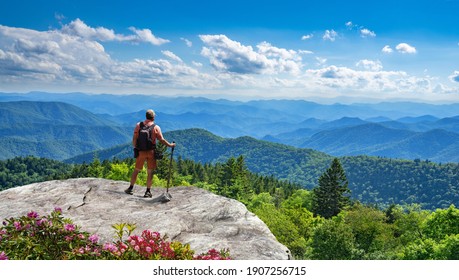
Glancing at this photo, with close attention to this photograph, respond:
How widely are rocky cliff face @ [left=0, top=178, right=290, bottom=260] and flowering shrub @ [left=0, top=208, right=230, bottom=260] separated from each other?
2.44m

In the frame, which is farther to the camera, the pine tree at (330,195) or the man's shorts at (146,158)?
the pine tree at (330,195)

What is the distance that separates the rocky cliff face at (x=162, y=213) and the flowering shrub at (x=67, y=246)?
2438 millimetres

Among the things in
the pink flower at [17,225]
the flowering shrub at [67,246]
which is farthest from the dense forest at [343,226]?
the pink flower at [17,225]

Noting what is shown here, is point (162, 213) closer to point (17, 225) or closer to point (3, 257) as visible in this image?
point (17, 225)

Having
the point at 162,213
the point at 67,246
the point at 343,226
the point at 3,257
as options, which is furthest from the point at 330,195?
the point at 3,257

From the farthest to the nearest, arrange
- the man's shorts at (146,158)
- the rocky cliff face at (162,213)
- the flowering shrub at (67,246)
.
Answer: the man's shorts at (146,158)
the rocky cliff face at (162,213)
the flowering shrub at (67,246)

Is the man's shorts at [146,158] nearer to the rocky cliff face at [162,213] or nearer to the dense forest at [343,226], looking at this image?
the rocky cliff face at [162,213]

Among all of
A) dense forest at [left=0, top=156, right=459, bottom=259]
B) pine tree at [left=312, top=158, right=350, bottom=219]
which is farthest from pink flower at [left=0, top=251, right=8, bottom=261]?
pine tree at [left=312, top=158, right=350, bottom=219]

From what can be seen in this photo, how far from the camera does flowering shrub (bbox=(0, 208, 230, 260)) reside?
7215mm

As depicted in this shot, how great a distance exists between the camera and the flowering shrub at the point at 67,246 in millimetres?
7215

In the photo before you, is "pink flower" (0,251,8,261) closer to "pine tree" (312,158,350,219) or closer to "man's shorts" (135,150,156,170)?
"man's shorts" (135,150,156,170)
